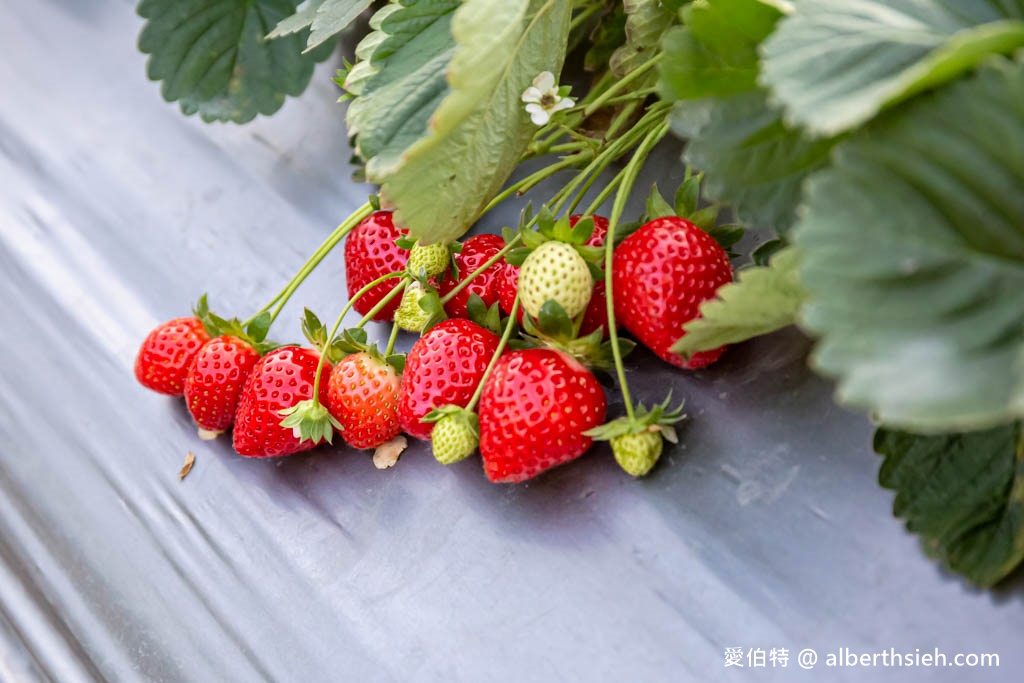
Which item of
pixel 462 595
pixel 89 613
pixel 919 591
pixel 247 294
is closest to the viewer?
pixel 919 591

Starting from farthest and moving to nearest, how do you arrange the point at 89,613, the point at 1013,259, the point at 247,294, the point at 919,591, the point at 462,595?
the point at 247,294 → the point at 89,613 → the point at 462,595 → the point at 919,591 → the point at 1013,259

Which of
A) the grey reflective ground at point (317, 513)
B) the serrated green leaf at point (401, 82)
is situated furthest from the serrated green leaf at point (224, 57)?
the serrated green leaf at point (401, 82)

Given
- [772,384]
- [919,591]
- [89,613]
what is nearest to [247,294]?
[89,613]

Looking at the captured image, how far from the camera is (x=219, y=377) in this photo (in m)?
0.67

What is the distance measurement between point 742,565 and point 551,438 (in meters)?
0.13

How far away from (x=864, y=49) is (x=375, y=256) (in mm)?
387

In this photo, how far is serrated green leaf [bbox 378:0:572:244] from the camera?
48cm

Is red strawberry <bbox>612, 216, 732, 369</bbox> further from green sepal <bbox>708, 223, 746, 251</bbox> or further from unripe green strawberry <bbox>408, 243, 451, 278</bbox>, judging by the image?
unripe green strawberry <bbox>408, 243, 451, 278</bbox>

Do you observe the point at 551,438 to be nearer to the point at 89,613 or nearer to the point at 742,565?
the point at 742,565

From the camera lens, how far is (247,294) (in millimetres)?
802

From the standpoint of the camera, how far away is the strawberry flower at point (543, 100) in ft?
1.81

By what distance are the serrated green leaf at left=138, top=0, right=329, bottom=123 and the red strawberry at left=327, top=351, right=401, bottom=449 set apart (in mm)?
332

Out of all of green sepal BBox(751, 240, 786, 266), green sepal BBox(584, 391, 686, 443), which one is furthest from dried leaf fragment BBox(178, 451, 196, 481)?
green sepal BBox(751, 240, 786, 266)

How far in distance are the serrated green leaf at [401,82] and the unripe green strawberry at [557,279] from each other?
10 cm
